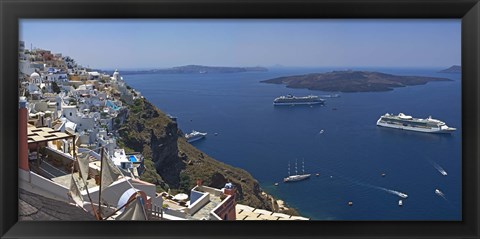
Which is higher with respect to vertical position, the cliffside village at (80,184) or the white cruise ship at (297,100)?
the white cruise ship at (297,100)

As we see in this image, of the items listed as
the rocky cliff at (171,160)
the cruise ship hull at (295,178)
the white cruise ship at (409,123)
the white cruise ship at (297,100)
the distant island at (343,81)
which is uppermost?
the distant island at (343,81)

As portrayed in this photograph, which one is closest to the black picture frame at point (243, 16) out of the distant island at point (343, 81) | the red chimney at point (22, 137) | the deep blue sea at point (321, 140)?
the red chimney at point (22, 137)

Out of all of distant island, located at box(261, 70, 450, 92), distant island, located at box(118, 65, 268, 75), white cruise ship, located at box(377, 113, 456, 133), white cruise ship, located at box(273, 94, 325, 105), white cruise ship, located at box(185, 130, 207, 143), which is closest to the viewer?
distant island, located at box(118, 65, 268, 75)

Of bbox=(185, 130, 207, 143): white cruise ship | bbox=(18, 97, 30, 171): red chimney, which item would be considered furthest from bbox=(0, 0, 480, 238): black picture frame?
bbox=(185, 130, 207, 143): white cruise ship

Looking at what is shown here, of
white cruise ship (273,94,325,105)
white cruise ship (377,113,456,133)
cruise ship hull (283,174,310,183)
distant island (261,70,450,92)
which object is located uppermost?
distant island (261,70,450,92)

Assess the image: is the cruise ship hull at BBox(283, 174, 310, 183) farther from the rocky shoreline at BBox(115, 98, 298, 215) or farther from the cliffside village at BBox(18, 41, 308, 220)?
the cliffside village at BBox(18, 41, 308, 220)

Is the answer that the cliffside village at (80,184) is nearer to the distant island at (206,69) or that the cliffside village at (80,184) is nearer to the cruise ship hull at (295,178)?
the distant island at (206,69)
